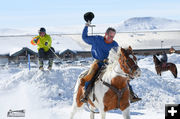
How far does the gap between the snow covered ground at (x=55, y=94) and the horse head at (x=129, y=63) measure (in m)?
6.22

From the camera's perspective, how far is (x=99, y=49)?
Result: 8.51 m

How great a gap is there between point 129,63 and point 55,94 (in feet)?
36.8

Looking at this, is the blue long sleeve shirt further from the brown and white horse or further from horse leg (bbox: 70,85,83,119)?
horse leg (bbox: 70,85,83,119)

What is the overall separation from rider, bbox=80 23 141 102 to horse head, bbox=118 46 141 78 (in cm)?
109

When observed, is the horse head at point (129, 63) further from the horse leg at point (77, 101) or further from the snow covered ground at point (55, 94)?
the snow covered ground at point (55, 94)

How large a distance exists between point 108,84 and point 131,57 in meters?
0.94

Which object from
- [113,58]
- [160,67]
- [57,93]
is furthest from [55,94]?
[113,58]

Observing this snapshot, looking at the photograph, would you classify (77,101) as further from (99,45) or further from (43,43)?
(43,43)

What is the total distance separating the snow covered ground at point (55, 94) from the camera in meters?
14.3

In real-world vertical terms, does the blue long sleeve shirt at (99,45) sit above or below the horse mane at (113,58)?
above

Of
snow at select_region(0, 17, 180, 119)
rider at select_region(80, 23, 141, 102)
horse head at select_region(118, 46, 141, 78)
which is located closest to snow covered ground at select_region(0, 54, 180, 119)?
snow at select_region(0, 17, 180, 119)

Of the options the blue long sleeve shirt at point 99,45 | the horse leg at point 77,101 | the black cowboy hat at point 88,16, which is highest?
the black cowboy hat at point 88,16

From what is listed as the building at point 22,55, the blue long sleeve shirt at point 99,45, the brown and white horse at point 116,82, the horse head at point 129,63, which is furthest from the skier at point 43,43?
the building at point 22,55

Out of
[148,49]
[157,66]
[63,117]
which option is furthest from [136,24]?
[63,117]
